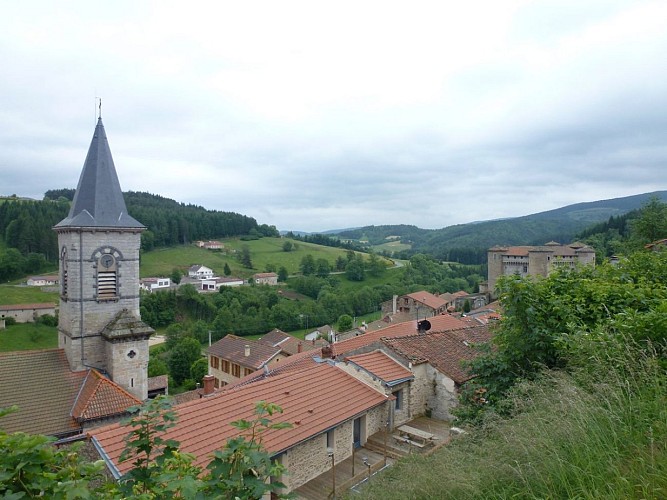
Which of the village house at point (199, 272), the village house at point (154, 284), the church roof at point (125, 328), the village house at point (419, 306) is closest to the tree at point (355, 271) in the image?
the village house at point (199, 272)

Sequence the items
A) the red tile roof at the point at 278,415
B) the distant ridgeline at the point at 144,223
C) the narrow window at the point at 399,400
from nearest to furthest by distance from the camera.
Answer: the red tile roof at the point at 278,415 → the narrow window at the point at 399,400 → the distant ridgeline at the point at 144,223

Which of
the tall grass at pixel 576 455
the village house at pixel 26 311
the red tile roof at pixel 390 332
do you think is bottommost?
the village house at pixel 26 311

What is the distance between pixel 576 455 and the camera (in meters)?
3.78

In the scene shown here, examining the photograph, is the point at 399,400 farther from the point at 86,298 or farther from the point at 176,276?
the point at 176,276

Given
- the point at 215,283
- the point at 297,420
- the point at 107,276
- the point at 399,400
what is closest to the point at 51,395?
the point at 107,276

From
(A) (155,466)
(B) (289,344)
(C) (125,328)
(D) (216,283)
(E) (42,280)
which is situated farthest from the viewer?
(D) (216,283)

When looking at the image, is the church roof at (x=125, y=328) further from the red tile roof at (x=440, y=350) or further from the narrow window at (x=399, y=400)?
the narrow window at (x=399, y=400)

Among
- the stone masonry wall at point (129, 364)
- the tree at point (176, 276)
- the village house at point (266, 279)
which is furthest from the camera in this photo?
the village house at point (266, 279)

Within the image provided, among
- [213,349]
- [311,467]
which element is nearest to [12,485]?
[311,467]

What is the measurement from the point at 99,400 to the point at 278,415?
8310mm

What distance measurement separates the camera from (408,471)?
579 cm

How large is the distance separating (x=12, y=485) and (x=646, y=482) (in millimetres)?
4577

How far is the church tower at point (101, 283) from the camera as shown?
1650 centimetres

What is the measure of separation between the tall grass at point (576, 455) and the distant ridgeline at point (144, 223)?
83.9 metres
